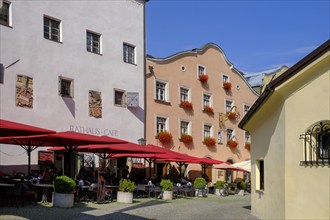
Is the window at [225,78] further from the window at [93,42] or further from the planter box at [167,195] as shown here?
the planter box at [167,195]

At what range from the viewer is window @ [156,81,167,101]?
31.4m

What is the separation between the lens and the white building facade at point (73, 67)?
862 inches

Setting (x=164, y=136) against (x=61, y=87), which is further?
(x=164, y=136)

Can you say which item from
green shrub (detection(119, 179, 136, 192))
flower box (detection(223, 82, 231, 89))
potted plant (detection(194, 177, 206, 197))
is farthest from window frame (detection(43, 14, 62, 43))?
flower box (detection(223, 82, 231, 89))

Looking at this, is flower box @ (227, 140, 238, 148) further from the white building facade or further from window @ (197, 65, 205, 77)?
the white building facade

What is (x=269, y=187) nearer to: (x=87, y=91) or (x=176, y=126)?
(x=87, y=91)

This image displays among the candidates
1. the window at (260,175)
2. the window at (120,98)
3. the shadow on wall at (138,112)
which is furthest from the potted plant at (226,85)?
the window at (260,175)

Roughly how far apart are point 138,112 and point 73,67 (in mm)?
5714

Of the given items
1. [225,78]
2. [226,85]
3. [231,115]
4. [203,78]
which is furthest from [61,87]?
[231,115]

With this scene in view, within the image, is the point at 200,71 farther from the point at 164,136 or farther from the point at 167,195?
the point at 167,195

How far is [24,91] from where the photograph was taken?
873 inches

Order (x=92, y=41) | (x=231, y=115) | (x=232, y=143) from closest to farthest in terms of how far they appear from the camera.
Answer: (x=92, y=41), (x=232, y=143), (x=231, y=115)

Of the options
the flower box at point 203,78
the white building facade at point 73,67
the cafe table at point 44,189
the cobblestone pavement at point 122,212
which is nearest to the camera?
the cobblestone pavement at point 122,212

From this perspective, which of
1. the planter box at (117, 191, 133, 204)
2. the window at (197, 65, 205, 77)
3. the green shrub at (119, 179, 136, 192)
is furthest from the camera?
the window at (197, 65, 205, 77)
